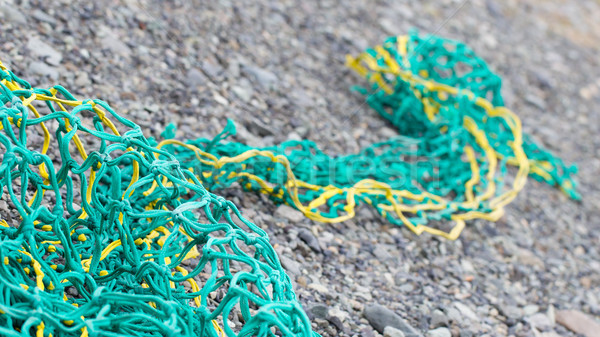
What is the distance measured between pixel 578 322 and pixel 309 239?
1.12 metres

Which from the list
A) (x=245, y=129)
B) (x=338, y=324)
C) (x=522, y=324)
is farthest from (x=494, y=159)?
(x=338, y=324)

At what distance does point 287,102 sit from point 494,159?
1.03 metres

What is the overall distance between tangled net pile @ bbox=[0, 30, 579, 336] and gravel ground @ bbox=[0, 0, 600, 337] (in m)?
0.11

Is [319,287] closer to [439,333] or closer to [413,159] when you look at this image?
[439,333]

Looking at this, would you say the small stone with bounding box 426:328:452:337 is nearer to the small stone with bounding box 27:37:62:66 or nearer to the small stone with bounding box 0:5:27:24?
the small stone with bounding box 27:37:62:66

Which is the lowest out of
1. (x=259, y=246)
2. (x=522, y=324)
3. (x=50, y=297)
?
(x=522, y=324)

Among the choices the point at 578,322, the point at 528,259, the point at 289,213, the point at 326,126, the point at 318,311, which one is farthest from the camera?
the point at 326,126

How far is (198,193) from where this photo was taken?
180cm

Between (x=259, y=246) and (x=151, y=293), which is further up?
(x=259, y=246)

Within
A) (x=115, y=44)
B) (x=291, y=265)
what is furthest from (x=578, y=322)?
(x=115, y=44)

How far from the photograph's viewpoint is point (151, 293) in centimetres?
173

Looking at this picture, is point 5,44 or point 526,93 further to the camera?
point 526,93

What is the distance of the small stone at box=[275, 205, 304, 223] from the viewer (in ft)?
8.27

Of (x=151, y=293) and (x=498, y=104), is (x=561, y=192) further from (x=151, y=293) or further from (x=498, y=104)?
(x=151, y=293)
